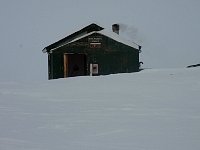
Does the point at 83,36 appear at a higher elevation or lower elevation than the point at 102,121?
higher

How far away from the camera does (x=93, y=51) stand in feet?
85.9

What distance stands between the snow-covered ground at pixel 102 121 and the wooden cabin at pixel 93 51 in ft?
56.1

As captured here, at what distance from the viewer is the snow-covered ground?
13.1ft

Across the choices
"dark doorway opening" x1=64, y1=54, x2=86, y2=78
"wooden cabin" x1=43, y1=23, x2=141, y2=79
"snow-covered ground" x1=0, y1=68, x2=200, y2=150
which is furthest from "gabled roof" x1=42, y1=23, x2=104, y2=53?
"snow-covered ground" x1=0, y1=68, x2=200, y2=150

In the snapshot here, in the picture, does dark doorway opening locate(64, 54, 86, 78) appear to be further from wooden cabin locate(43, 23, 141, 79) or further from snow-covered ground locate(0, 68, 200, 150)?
snow-covered ground locate(0, 68, 200, 150)

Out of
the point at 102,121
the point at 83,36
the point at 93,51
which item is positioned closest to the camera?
the point at 102,121

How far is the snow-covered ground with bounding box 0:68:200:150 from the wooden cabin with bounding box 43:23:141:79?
17100mm

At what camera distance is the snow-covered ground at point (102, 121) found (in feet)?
13.1

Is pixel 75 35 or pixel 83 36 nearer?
pixel 83 36

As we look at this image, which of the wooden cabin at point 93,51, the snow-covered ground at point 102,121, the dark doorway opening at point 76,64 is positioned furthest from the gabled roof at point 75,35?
the snow-covered ground at point 102,121

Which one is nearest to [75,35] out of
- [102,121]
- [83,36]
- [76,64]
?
[83,36]

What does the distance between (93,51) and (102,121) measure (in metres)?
21.1

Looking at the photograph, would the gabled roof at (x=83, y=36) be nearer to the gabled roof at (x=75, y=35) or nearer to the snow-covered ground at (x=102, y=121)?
the gabled roof at (x=75, y=35)

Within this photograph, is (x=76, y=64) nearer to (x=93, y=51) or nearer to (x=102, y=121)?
(x=93, y=51)
